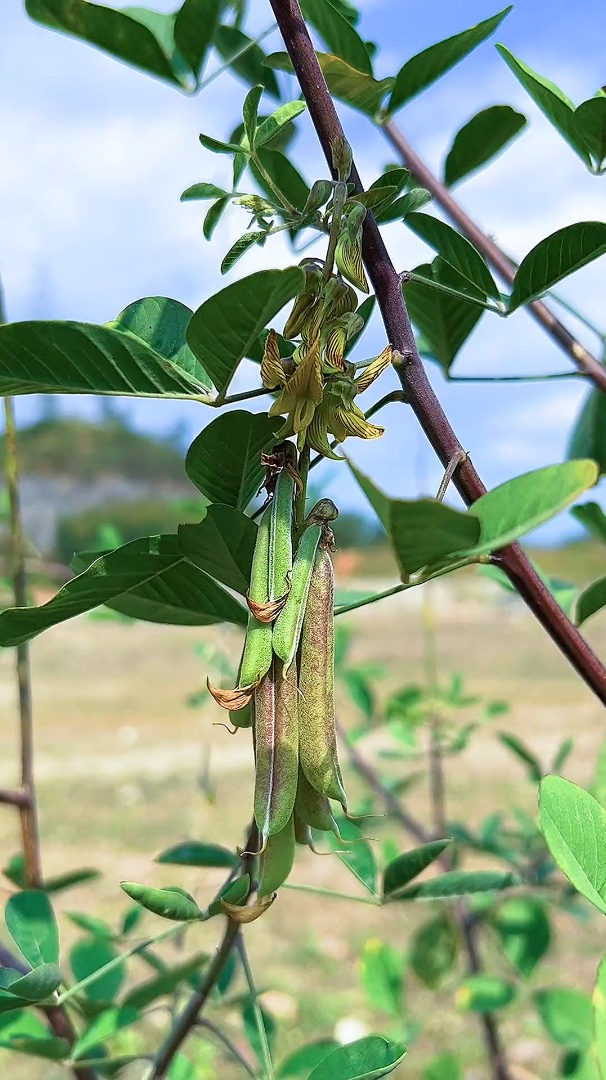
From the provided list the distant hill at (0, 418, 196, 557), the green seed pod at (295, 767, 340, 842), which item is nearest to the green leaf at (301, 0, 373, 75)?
the green seed pod at (295, 767, 340, 842)

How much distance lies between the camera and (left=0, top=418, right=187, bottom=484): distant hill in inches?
615

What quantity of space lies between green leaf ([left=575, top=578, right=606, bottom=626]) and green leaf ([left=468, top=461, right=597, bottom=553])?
15 centimetres

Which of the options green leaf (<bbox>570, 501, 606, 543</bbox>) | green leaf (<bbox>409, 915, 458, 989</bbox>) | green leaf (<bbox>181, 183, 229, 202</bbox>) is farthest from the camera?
green leaf (<bbox>409, 915, 458, 989</bbox>)

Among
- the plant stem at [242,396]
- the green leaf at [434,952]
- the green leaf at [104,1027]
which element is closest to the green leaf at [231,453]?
the plant stem at [242,396]

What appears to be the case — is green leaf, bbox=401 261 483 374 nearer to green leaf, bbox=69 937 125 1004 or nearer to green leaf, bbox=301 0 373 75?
green leaf, bbox=301 0 373 75

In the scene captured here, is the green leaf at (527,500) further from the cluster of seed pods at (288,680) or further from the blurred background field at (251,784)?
the blurred background field at (251,784)

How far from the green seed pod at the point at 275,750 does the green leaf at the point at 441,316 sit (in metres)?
0.22

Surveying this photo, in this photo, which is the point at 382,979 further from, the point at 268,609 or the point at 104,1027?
the point at 268,609

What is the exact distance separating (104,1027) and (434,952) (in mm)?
573

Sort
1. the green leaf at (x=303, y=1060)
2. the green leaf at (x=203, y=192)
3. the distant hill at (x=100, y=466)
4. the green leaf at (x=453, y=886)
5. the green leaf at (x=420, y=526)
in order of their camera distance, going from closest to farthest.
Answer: the green leaf at (x=420, y=526)
the green leaf at (x=203, y=192)
the green leaf at (x=453, y=886)
the green leaf at (x=303, y=1060)
the distant hill at (x=100, y=466)

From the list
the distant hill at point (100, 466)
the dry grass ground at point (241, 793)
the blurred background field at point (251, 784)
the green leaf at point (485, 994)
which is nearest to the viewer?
the green leaf at point (485, 994)

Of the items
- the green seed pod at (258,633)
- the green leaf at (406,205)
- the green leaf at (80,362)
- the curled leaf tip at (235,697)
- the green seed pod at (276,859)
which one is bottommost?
the green seed pod at (276,859)

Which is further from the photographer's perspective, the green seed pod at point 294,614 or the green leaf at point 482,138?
the green leaf at point 482,138

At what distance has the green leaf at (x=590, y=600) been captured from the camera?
41cm
